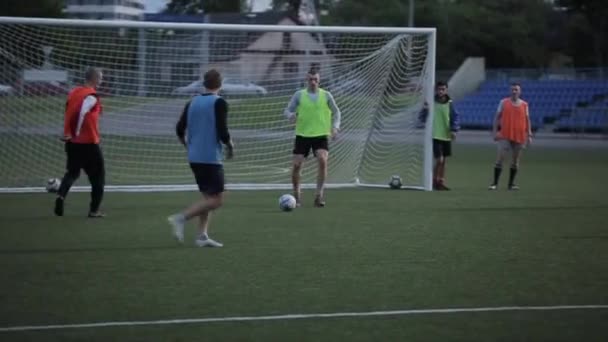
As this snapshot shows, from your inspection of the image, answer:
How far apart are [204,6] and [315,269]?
6968 cm

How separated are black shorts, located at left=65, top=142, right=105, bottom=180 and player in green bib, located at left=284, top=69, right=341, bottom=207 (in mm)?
2960

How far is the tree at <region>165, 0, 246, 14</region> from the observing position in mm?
77250

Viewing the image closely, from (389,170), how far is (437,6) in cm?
5164

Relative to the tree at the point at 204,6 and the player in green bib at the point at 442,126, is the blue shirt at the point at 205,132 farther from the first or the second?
the tree at the point at 204,6

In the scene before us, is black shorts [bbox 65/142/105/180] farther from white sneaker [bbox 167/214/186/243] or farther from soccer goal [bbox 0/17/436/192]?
soccer goal [bbox 0/17/436/192]

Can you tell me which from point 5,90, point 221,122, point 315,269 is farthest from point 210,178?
point 5,90

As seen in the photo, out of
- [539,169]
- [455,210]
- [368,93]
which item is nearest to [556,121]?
[539,169]

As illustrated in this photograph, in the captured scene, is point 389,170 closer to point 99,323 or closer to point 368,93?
point 368,93

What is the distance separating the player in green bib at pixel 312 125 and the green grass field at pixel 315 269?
0.62m

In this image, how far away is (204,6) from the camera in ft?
256

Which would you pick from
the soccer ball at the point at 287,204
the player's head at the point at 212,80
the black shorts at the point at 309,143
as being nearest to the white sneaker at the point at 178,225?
the player's head at the point at 212,80

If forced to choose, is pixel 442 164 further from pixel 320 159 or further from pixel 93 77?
pixel 93 77

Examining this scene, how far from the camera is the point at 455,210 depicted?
1520 cm

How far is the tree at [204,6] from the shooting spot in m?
77.2
